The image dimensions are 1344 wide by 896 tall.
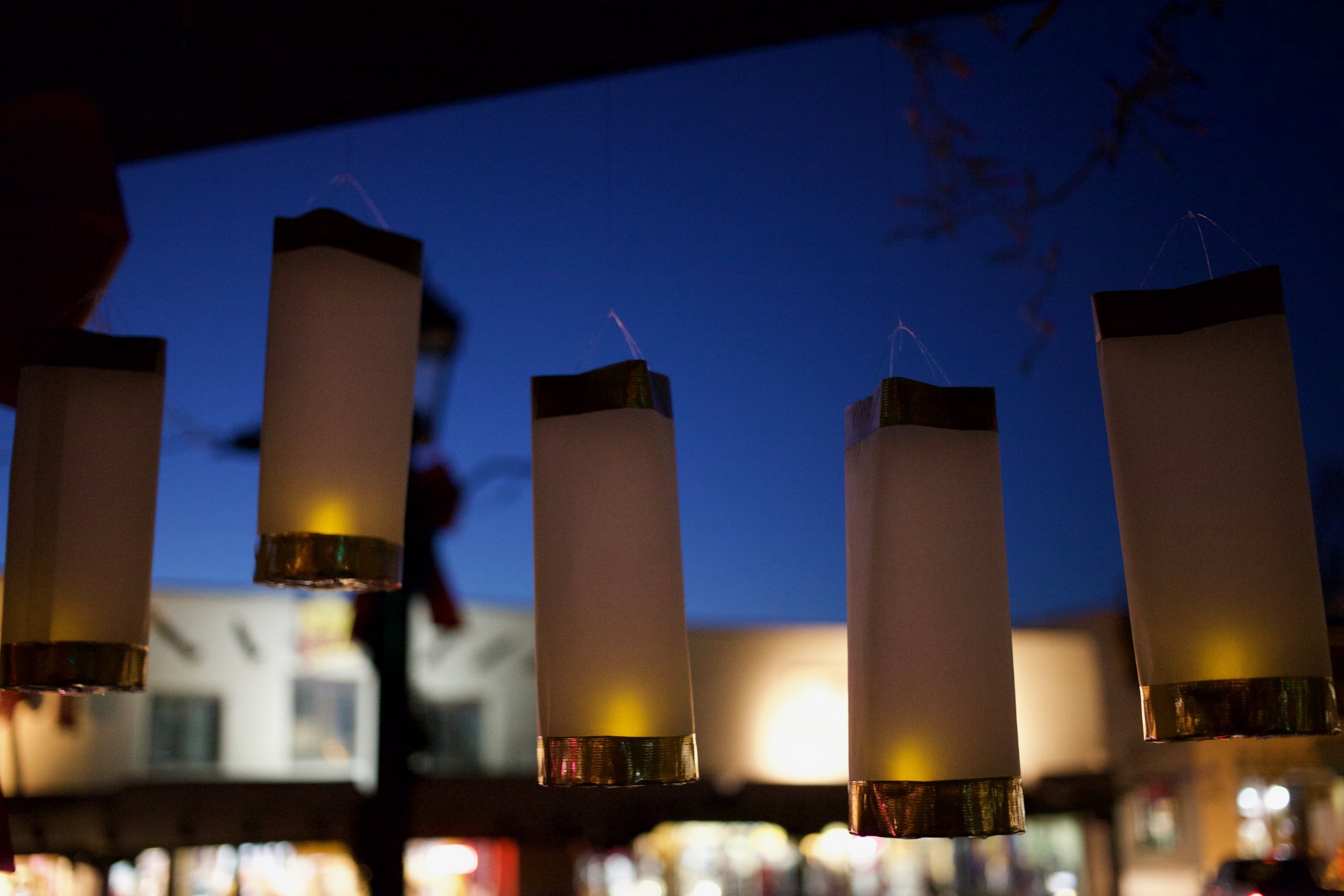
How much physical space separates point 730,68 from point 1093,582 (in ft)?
6.24

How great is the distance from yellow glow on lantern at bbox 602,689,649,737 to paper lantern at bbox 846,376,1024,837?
0.56 feet

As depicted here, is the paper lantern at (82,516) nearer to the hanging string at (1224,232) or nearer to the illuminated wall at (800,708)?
the hanging string at (1224,232)

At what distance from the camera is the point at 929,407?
0.92 m

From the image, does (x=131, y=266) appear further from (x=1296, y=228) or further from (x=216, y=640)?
(x=216, y=640)

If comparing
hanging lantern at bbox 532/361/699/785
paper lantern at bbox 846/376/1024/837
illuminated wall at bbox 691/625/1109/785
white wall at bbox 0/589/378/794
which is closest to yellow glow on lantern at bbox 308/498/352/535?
hanging lantern at bbox 532/361/699/785

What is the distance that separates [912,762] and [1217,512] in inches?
11.7

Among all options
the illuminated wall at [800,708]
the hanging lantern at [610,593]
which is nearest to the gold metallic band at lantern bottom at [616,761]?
the hanging lantern at [610,593]

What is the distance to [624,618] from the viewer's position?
943 mm

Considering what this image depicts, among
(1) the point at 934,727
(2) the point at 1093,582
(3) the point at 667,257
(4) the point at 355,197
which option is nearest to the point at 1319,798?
(2) the point at 1093,582

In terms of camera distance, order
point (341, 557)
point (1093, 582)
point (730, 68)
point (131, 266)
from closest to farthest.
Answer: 1. point (341, 557)
2. point (730, 68)
3. point (131, 266)
4. point (1093, 582)

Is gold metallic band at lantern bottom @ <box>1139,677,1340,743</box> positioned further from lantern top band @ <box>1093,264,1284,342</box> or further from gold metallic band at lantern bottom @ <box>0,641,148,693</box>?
gold metallic band at lantern bottom @ <box>0,641,148,693</box>

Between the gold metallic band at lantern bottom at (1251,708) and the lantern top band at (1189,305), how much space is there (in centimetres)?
27

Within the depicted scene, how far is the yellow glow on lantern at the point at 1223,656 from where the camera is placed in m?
0.84

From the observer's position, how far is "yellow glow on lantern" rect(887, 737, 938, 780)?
87 cm
